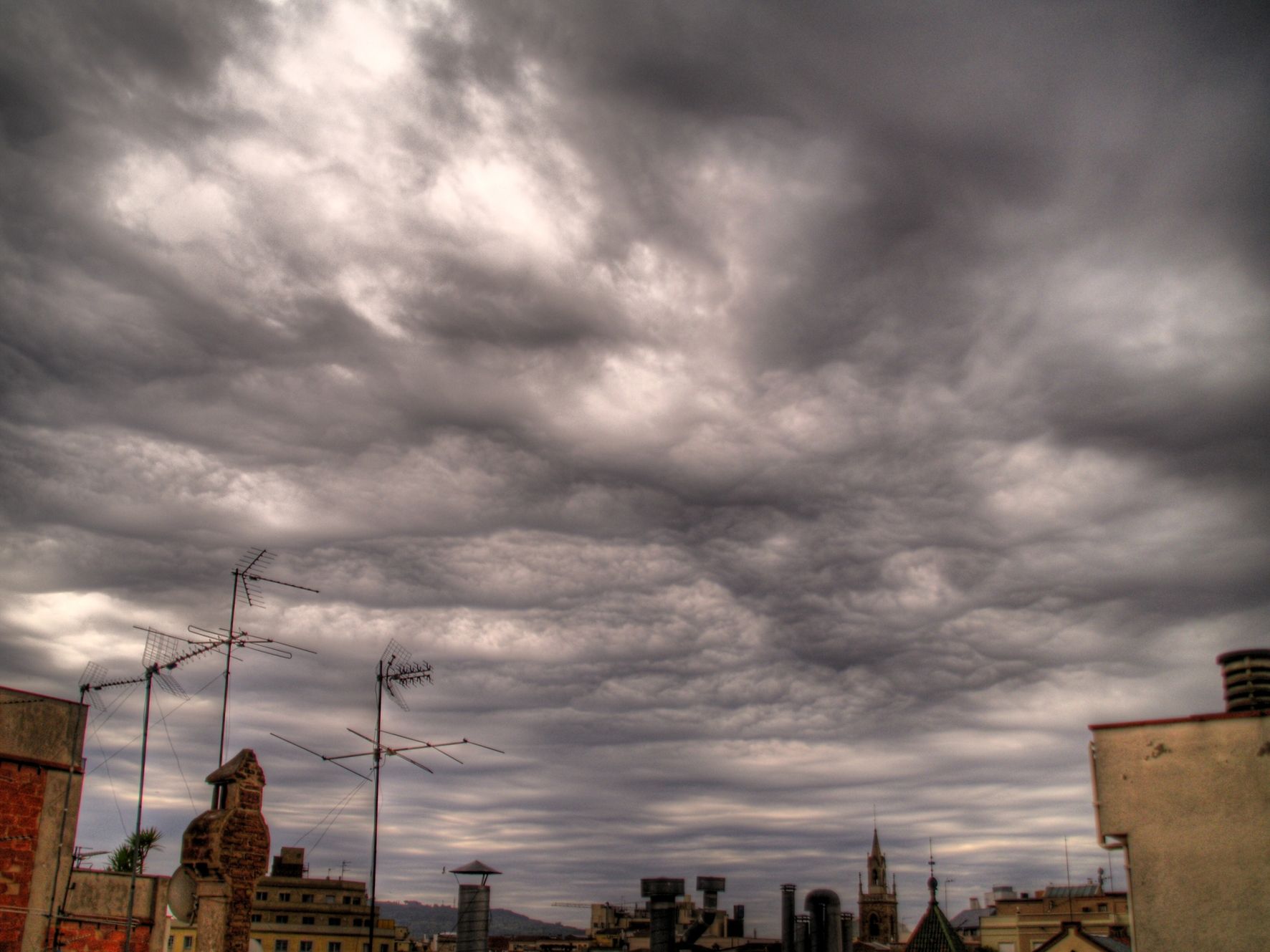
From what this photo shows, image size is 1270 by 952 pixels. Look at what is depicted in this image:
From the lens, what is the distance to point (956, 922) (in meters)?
104

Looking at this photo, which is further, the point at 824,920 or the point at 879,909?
the point at 879,909

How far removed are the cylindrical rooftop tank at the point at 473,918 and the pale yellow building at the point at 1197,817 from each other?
51.9 feet

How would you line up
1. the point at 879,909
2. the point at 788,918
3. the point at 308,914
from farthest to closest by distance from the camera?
1. the point at 879,909
2. the point at 308,914
3. the point at 788,918

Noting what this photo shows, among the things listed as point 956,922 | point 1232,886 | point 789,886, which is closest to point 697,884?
point 789,886

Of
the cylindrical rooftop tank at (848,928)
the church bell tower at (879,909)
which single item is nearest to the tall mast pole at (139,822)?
the cylindrical rooftop tank at (848,928)

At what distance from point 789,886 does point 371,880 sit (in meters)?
13.3

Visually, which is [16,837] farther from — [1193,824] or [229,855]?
[1193,824]

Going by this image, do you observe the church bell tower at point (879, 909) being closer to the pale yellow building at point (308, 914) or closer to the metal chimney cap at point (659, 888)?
the pale yellow building at point (308, 914)

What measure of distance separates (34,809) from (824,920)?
45.5 ft

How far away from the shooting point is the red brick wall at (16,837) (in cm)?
1753

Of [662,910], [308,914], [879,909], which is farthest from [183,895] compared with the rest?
[879,909]

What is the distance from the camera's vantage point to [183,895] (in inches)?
714

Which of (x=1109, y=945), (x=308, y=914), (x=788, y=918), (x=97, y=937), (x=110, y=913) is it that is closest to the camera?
(x=788, y=918)

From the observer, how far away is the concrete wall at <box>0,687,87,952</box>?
58.1 feet
